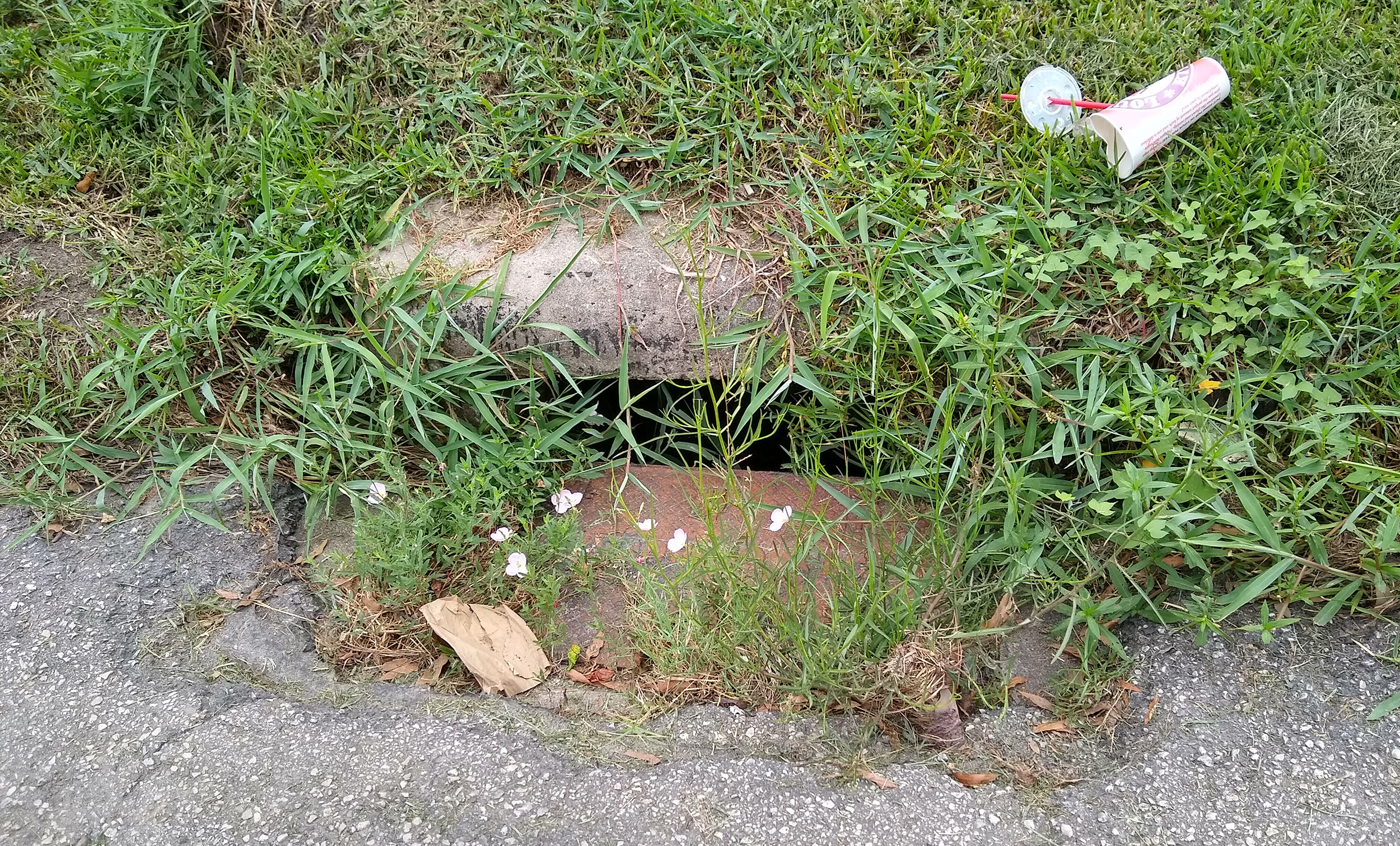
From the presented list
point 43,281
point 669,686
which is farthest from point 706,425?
point 43,281

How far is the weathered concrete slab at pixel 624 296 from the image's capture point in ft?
7.97

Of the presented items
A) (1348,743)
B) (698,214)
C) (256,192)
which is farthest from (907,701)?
(256,192)

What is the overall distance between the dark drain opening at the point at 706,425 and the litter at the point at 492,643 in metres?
0.52

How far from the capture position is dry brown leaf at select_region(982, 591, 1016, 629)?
2.08m

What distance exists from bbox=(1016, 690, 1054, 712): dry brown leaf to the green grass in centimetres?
17

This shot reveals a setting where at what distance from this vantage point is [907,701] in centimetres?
192

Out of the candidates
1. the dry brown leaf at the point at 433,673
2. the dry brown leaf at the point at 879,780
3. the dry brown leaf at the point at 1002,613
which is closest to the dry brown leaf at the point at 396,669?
the dry brown leaf at the point at 433,673

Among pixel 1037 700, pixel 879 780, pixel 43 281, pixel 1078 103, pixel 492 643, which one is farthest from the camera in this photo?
pixel 43 281

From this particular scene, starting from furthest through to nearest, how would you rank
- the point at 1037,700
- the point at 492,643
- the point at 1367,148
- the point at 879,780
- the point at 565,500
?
the point at 1367,148, the point at 565,500, the point at 492,643, the point at 1037,700, the point at 879,780

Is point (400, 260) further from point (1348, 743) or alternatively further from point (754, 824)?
point (1348, 743)

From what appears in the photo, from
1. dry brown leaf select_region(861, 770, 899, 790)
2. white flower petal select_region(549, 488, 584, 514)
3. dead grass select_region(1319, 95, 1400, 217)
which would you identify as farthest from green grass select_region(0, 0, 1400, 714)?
dry brown leaf select_region(861, 770, 899, 790)

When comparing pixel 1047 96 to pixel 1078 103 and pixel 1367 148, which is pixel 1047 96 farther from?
pixel 1367 148

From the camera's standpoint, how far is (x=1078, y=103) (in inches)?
97.7

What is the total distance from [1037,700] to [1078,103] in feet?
4.90
